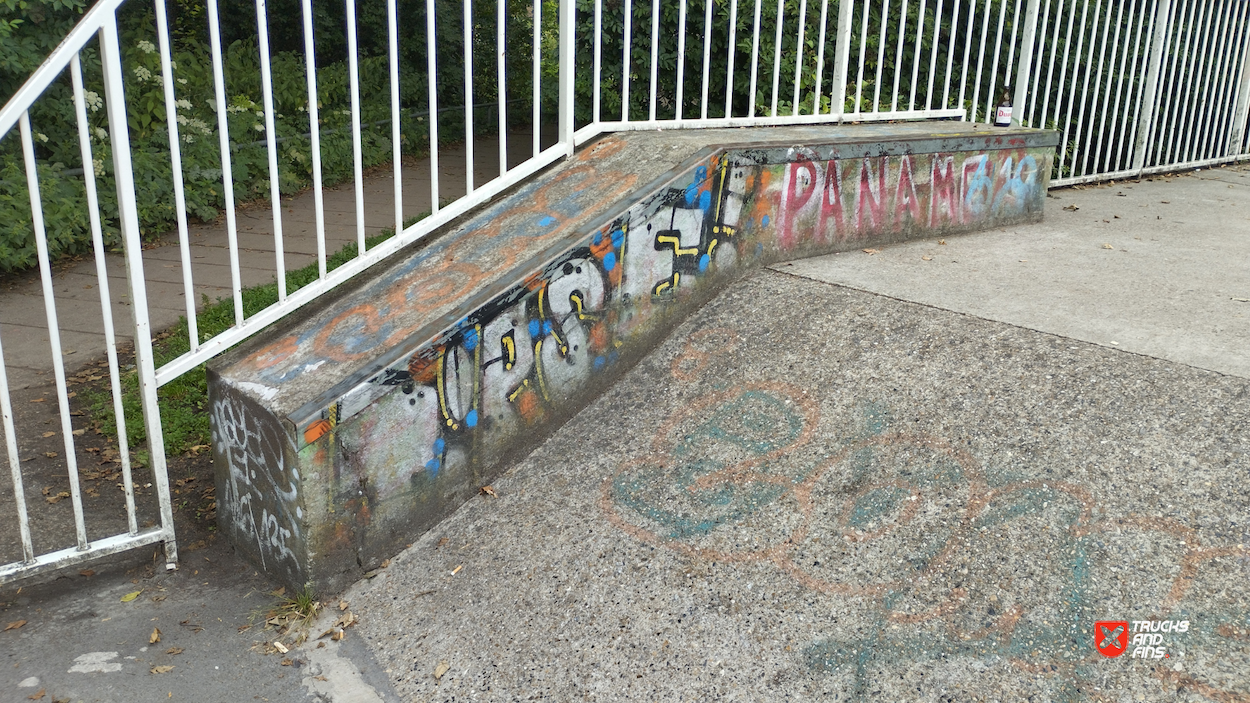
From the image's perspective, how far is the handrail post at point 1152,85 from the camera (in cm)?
753

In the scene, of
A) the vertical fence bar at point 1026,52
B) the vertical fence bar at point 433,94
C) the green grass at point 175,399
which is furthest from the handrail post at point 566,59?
the vertical fence bar at point 1026,52

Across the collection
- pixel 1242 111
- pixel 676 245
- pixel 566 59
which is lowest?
pixel 676 245

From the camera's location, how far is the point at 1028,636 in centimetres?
264

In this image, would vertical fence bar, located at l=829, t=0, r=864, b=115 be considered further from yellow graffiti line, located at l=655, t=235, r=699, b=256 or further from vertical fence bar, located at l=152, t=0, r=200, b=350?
vertical fence bar, located at l=152, t=0, r=200, b=350

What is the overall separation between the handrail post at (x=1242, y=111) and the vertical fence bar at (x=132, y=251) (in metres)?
9.40

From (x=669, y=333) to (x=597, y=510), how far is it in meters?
1.06

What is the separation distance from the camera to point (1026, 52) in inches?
261

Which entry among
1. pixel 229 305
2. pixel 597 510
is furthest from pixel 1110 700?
pixel 229 305

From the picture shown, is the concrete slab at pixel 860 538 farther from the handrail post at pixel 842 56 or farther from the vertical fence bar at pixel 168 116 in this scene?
the handrail post at pixel 842 56

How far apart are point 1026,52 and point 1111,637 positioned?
5.22 metres

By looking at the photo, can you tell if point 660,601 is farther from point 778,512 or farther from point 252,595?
point 252,595

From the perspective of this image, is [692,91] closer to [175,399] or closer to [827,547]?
[175,399]

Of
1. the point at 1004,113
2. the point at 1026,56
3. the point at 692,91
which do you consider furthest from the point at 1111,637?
the point at 692,91

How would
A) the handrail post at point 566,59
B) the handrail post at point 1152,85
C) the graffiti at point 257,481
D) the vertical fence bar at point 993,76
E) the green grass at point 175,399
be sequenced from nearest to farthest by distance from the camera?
the graffiti at point 257,481, the handrail post at point 566,59, the green grass at point 175,399, the vertical fence bar at point 993,76, the handrail post at point 1152,85
